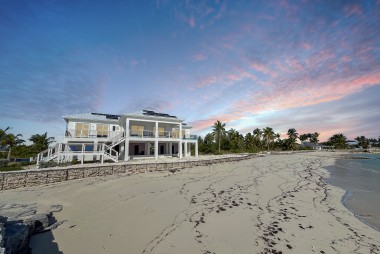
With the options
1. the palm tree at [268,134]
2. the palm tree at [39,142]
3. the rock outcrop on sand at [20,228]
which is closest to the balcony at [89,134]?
the rock outcrop on sand at [20,228]

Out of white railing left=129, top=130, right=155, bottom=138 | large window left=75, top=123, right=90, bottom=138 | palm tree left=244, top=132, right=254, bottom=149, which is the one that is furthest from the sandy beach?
palm tree left=244, top=132, right=254, bottom=149

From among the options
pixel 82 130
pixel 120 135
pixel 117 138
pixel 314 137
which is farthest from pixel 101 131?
pixel 314 137

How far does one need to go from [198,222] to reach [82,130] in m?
21.2

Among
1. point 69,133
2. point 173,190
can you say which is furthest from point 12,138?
point 173,190

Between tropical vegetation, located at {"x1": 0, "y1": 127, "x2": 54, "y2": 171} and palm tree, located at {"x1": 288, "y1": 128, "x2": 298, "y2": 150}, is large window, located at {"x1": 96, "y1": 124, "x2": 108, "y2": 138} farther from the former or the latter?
palm tree, located at {"x1": 288, "y1": 128, "x2": 298, "y2": 150}

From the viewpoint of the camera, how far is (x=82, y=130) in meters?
22.7

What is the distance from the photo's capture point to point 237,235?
564 cm

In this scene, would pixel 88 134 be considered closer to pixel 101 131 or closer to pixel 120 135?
pixel 101 131

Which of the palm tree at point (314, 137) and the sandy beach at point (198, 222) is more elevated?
the palm tree at point (314, 137)

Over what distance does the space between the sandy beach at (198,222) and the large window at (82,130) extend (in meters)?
12.9

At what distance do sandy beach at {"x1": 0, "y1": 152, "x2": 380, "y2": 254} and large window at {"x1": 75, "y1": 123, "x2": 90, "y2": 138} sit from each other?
1289 cm

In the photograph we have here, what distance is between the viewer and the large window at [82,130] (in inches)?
897

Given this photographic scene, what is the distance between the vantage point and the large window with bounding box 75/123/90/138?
22.8 metres

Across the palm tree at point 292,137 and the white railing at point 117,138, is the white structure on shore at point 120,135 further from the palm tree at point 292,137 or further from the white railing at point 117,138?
the palm tree at point 292,137
